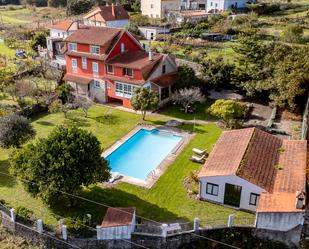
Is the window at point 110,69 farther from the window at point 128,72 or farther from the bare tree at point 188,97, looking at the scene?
the bare tree at point 188,97

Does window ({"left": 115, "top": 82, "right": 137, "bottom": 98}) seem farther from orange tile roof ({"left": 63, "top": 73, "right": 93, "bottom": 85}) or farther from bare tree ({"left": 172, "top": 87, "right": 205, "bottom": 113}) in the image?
bare tree ({"left": 172, "top": 87, "right": 205, "bottom": 113})

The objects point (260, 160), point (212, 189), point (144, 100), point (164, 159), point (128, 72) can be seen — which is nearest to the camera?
point (212, 189)

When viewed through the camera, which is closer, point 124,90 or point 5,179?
point 5,179

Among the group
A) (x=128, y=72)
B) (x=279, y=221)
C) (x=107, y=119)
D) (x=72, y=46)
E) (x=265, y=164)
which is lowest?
(x=107, y=119)

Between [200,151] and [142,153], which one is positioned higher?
[200,151]

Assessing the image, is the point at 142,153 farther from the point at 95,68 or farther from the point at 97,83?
the point at 95,68

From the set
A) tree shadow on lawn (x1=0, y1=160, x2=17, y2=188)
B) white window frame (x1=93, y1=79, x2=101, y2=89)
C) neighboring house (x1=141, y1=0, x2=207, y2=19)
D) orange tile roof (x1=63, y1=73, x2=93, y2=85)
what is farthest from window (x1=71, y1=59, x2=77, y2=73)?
neighboring house (x1=141, y1=0, x2=207, y2=19)

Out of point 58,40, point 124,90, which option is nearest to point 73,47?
point 124,90
